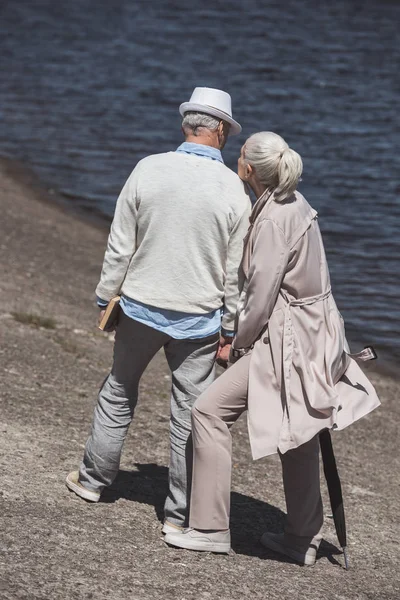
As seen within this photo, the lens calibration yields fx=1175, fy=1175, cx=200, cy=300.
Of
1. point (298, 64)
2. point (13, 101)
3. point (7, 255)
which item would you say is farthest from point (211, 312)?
point (298, 64)

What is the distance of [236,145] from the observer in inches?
627

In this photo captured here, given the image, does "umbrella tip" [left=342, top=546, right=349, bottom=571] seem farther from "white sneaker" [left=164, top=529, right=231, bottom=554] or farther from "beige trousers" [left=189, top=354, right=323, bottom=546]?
"white sneaker" [left=164, top=529, right=231, bottom=554]

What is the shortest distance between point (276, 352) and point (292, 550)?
1.01 meters

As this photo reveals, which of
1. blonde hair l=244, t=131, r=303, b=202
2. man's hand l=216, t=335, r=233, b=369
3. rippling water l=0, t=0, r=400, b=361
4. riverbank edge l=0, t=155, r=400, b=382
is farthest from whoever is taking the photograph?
riverbank edge l=0, t=155, r=400, b=382

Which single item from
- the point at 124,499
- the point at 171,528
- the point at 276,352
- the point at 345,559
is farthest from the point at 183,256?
the point at 345,559

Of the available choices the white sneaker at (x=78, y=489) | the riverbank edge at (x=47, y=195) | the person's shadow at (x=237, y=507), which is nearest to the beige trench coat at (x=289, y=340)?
the person's shadow at (x=237, y=507)

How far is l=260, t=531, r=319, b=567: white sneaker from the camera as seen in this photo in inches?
205

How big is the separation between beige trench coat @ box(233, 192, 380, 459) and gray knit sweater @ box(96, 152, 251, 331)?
0.11m

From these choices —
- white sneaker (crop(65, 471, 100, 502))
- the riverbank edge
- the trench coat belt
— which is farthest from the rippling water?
the trench coat belt

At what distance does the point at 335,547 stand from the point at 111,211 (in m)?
8.87

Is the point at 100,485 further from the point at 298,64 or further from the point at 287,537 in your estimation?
the point at 298,64

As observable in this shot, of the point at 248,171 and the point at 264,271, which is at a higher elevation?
the point at 248,171

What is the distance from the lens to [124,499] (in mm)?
5660

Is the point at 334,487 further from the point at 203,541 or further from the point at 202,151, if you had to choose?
the point at 202,151
